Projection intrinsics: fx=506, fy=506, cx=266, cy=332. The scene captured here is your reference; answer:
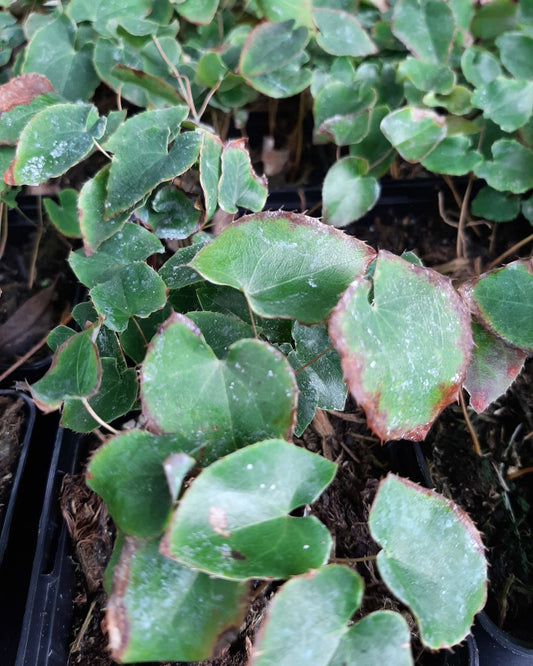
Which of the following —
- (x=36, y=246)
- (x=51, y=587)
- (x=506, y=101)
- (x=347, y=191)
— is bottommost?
(x=51, y=587)

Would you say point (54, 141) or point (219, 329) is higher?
point (54, 141)

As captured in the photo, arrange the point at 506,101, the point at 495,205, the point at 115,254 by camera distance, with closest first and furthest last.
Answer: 1. the point at 115,254
2. the point at 506,101
3. the point at 495,205

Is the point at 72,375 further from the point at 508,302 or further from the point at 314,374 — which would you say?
the point at 508,302

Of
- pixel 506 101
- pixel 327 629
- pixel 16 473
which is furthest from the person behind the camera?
pixel 506 101

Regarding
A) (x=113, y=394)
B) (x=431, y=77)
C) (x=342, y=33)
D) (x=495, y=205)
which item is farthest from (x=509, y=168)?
(x=113, y=394)

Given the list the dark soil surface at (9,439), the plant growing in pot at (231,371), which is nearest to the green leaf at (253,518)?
the plant growing in pot at (231,371)


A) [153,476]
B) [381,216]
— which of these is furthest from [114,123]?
[381,216]

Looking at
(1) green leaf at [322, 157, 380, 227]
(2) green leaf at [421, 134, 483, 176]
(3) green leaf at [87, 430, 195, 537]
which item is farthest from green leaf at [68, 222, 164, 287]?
(2) green leaf at [421, 134, 483, 176]
